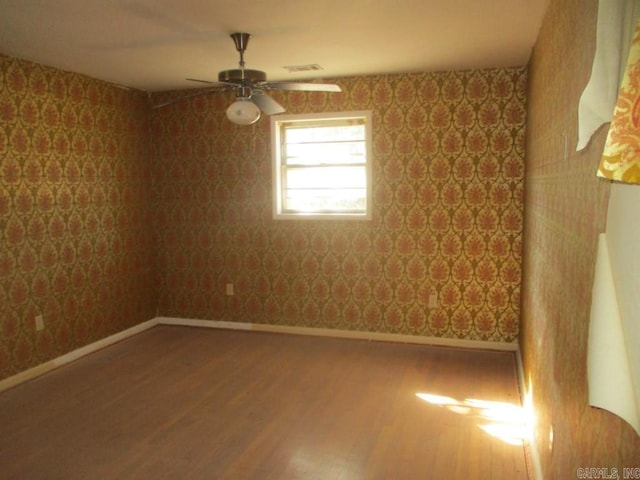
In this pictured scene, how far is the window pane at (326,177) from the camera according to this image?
193 inches

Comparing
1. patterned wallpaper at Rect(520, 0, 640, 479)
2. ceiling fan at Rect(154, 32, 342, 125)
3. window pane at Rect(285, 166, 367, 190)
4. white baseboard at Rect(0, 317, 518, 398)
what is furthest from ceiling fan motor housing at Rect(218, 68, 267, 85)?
white baseboard at Rect(0, 317, 518, 398)

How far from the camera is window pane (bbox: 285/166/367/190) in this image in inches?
193

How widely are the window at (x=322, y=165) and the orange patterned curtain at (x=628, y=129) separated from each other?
13.0ft

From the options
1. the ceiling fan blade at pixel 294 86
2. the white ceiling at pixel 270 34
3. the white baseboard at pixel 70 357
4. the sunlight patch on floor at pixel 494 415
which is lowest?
the sunlight patch on floor at pixel 494 415

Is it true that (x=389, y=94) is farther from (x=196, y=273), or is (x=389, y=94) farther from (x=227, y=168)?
(x=196, y=273)

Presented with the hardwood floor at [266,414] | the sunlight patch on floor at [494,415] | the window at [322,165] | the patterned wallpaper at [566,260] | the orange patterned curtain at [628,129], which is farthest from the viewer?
the window at [322,165]

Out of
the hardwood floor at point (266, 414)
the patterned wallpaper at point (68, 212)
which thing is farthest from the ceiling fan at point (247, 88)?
the hardwood floor at point (266, 414)

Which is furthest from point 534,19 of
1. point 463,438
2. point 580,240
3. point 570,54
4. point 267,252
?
point 267,252

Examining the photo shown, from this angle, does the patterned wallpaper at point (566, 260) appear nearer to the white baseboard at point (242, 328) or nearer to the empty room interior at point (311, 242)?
the empty room interior at point (311, 242)

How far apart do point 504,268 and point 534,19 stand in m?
2.16

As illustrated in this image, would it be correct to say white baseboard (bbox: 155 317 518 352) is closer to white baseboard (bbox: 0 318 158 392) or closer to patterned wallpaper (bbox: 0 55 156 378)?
white baseboard (bbox: 0 318 158 392)

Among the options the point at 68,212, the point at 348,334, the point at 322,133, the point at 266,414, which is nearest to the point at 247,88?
the point at 322,133

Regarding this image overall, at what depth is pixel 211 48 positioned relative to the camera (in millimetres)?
3662

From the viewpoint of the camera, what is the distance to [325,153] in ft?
16.4
